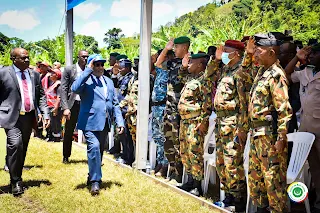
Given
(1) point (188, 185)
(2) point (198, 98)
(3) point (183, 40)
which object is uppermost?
(3) point (183, 40)

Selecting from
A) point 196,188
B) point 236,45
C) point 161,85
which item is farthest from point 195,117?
point 161,85

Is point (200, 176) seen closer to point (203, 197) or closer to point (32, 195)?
point (203, 197)

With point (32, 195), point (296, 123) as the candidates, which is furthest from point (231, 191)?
point (32, 195)

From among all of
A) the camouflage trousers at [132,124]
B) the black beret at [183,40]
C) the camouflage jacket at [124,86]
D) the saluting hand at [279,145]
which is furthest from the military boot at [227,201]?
the camouflage jacket at [124,86]

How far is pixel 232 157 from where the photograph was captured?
475 centimetres

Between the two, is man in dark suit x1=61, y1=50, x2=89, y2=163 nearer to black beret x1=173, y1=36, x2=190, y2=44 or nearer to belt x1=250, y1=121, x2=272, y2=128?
black beret x1=173, y1=36, x2=190, y2=44

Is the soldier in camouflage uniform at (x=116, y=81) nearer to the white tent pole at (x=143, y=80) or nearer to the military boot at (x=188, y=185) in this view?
the white tent pole at (x=143, y=80)

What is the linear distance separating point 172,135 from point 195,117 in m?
0.84

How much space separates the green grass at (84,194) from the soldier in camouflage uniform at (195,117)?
373 millimetres

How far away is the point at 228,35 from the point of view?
16.0m

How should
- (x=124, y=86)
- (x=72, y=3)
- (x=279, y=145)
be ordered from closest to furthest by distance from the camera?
(x=279, y=145) → (x=124, y=86) → (x=72, y=3)

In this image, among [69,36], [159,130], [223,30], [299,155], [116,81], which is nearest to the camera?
[299,155]

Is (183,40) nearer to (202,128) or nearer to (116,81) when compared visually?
(202,128)

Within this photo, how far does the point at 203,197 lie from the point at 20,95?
291 cm
